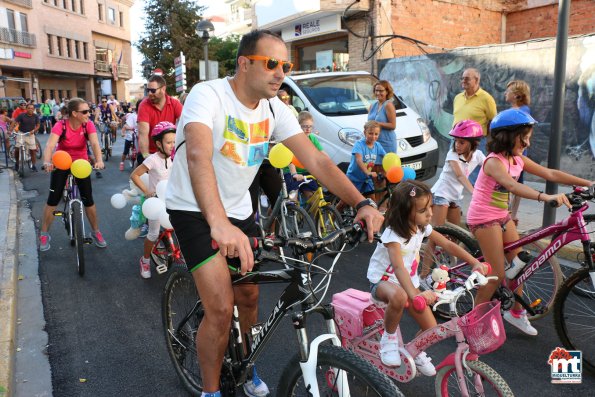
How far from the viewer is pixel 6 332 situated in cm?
420

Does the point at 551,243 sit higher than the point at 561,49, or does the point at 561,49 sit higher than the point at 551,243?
the point at 561,49

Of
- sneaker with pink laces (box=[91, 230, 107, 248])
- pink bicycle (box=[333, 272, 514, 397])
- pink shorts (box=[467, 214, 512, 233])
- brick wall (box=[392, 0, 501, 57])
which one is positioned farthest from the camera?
brick wall (box=[392, 0, 501, 57])

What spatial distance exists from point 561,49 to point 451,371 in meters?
4.83

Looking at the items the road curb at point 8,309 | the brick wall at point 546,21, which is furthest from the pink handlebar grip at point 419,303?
the brick wall at point 546,21

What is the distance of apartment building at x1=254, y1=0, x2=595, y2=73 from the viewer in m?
14.9

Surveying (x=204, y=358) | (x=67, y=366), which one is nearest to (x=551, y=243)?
(x=204, y=358)

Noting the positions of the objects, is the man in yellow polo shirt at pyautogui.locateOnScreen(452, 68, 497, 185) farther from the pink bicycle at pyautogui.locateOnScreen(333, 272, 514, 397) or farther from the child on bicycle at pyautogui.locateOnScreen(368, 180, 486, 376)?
the pink bicycle at pyautogui.locateOnScreen(333, 272, 514, 397)

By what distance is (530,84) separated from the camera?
10297 mm

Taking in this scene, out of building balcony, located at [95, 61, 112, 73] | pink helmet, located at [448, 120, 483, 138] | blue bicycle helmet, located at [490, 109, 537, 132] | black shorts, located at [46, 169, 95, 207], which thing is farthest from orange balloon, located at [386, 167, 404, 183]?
building balcony, located at [95, 61, 112, 73]

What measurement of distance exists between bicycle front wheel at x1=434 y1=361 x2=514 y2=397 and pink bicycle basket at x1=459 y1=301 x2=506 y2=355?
3.9 inches

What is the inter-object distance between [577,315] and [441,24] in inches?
561

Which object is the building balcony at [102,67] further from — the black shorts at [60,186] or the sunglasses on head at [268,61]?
the sunglasses on head at [268,61]

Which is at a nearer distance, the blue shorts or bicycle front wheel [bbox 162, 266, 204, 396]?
bicycle front wheel [bbox 162, 266, 204, 396]

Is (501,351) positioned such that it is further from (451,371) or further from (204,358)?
(204,358)
